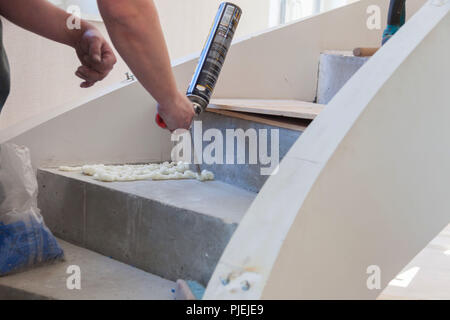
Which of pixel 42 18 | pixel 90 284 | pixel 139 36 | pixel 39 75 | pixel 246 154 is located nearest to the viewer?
pixel 139 36

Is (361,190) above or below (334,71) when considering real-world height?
below

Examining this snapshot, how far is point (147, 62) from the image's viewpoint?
3.64 ft

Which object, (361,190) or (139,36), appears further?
(139,36)

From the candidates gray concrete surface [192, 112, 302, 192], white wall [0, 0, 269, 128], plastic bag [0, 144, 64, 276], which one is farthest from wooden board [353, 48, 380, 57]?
white wall [0, 0, 269, 128]

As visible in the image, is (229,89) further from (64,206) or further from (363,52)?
(64,206)

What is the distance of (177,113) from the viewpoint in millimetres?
1254

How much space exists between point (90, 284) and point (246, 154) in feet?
1.72

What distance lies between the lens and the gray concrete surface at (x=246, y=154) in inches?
55.3

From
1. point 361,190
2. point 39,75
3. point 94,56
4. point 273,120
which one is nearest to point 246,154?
point 273,120

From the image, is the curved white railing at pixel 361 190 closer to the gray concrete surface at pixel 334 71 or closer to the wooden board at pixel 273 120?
the wooden board at pixel 273 120

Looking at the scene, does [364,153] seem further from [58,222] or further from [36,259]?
[58,222]

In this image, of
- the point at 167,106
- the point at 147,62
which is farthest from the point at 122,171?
the point at 147,62

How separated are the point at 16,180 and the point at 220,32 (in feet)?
2.18

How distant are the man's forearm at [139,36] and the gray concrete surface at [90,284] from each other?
1.41 ft
